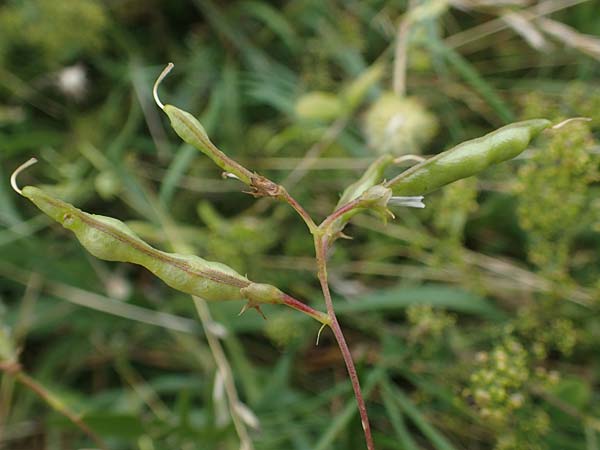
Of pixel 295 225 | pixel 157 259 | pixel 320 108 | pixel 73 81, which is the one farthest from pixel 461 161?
pixel 73 81

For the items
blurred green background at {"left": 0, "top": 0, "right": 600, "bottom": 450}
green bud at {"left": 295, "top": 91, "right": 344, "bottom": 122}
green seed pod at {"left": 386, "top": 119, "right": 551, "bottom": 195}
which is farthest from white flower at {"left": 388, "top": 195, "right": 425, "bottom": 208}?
green bud at {"left": 295, "top": 91, "right": 344, "bottom": 122}

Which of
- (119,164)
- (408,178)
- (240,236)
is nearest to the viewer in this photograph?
(408,178)

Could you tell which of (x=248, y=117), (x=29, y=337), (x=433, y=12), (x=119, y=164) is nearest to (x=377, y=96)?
(x=433, y=12)

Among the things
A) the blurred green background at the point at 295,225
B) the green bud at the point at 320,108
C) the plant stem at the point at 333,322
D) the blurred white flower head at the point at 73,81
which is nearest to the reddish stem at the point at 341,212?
the plant stem at the point at 333,322

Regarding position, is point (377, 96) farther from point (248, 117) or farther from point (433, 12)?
point (248, 117)

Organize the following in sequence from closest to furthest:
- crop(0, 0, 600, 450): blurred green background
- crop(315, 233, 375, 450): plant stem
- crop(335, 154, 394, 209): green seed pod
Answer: crop(315, 233, 375, 450): plant stem → crop(335, 154, 394, 209): green seed pod → crop(0, 0, 600, 450): blurred green background

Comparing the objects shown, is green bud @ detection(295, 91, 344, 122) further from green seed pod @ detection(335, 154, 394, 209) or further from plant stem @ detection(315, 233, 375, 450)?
plant stem @ detection(315, 233, 375, 450)
